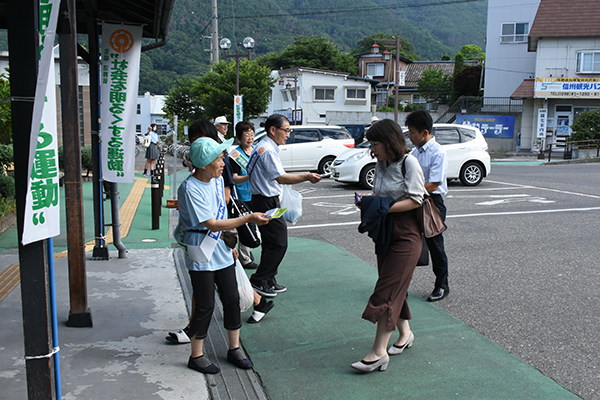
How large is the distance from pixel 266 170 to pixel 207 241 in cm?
167

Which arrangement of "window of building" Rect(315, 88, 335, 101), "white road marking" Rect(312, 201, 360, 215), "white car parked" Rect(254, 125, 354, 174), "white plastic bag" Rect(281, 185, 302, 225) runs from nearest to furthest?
"white plastic bag" Rect(281, 185, 302, 225) → "white road marking" Rect(312, 201, 360, 215) → "white car parked" Rect(254, 125, 354, 174) → "window of building" Rect(315, 88, 335, 101)

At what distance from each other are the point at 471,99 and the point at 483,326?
38.6 metres

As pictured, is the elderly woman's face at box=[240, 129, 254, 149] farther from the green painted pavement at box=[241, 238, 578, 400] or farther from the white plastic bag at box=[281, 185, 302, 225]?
the green painted pavement at box=[241, 238, 578, 400]

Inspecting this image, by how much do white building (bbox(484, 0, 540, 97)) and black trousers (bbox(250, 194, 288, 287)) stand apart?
37.2 metres

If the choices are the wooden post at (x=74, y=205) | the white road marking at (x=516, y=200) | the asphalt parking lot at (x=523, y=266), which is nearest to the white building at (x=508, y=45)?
the asphalt parking lot at (x=523, y=266)

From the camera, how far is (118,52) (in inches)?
246

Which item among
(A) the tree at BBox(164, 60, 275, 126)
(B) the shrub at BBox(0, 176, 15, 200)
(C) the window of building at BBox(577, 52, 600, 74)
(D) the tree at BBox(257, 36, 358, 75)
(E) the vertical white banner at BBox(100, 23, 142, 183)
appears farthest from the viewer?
(D) the tree at BBox(257, 36, 358, 75)

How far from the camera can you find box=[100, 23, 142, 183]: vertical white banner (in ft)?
20.3

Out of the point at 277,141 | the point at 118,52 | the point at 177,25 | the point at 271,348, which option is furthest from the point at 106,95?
the point at 177,25

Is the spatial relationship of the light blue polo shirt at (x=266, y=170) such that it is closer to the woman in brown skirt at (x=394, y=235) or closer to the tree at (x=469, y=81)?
the woman in brown skirt at (x=394, y=235)

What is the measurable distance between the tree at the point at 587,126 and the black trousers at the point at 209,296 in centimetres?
2819

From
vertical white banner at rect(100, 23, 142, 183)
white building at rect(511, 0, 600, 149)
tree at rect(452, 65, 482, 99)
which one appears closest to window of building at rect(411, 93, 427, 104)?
tree at rect(452, 65, 482, 99)

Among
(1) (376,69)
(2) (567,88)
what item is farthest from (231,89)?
(1) (376,69)

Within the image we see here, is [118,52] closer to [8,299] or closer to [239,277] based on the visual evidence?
[8,299]
